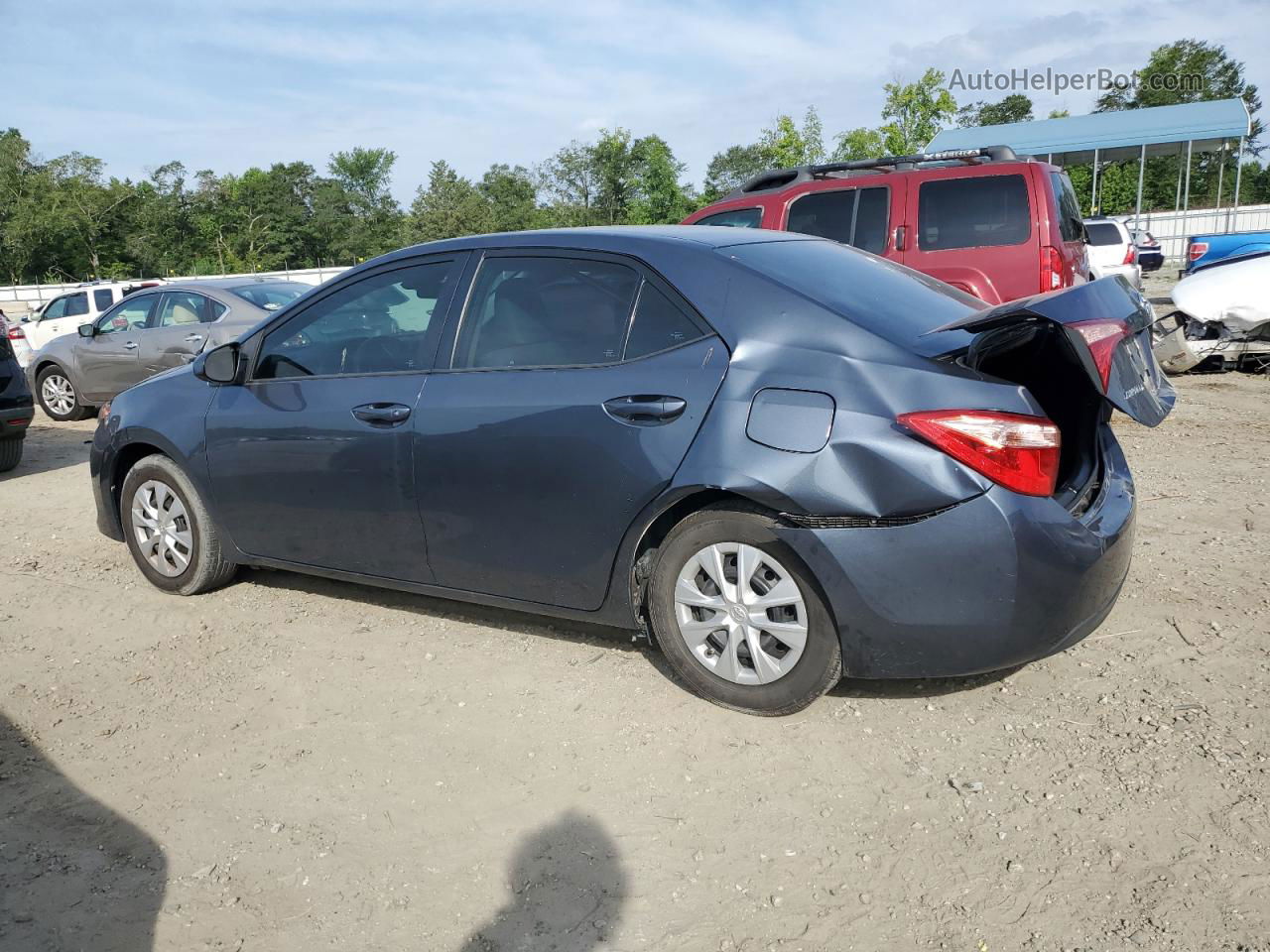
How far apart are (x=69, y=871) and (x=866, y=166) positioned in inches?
324

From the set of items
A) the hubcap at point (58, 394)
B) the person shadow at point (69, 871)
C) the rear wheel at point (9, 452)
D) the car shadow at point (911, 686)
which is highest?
the hubcap at point (58, 394)

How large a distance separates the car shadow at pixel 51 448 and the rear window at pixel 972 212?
687cm

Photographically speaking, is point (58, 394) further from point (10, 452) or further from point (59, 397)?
point (10, 452)

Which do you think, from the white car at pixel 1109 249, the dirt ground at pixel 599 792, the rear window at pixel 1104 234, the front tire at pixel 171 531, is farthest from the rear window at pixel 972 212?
the rear window at pixel 1104 234

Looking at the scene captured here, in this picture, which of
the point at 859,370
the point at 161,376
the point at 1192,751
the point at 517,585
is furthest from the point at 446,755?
the point at 161,376

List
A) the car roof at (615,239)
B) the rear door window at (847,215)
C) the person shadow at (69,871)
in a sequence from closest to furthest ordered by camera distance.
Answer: the person shadow at (69,871)
the car roof at (615,239)
the rear door window at (847,215)

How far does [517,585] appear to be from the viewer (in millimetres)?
4039

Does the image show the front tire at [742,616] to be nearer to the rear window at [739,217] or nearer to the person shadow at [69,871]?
the person shadow at [69,871]

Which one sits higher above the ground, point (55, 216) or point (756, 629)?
point (55, 216)

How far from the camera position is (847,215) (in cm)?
903

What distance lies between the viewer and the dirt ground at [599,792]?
2.64 meters

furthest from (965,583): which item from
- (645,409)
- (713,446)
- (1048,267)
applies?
(1048,267)

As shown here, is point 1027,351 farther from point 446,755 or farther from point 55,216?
point 55,216

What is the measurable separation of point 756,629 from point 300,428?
2186mm
